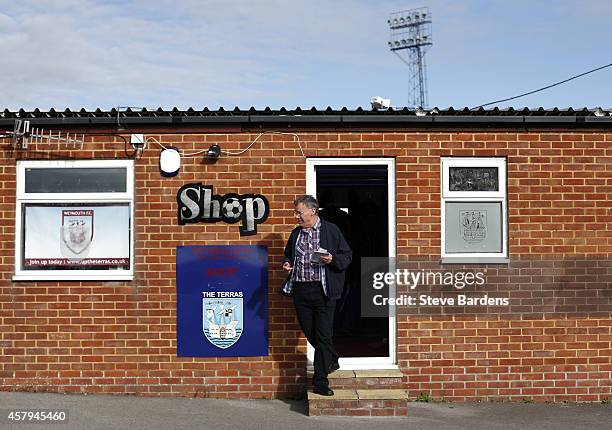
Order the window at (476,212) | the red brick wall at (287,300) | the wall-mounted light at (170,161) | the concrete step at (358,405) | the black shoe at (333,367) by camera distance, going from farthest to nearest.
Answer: the window at (476,212) < the wall-mounted light at (170,161) < the red brick wall at (287,300) < the black shoe at (333,367) < the concrete step at (358,405)

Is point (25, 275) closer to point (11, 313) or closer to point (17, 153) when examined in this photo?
point (11, 313)

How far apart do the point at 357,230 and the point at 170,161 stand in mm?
4017

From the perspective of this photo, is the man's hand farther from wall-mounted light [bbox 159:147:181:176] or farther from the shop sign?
wall-mounted light [bbox 159:147:181:176]

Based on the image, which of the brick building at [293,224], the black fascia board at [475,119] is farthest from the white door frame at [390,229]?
the black fascia board at [475,119]

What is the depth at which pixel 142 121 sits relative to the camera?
838 centimetres

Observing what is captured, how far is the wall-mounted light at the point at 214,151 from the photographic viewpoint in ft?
27.5

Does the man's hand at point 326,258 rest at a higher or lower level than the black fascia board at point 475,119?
lower

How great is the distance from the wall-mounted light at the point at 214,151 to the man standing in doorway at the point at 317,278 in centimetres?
113

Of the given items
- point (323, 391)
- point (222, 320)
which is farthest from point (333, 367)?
point (222, 320)

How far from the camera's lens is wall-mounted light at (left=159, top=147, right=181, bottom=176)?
332 inches

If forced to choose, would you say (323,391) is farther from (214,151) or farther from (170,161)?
(170,161)

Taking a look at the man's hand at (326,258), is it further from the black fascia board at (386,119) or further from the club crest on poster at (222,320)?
the black fascia board at (386,119)

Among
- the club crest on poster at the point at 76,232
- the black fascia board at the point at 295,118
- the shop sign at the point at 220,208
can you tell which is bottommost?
the club crest on poster at the point at 76,232

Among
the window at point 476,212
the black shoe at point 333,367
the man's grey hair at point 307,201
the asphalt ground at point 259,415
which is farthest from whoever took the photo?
the window at point 476,212
